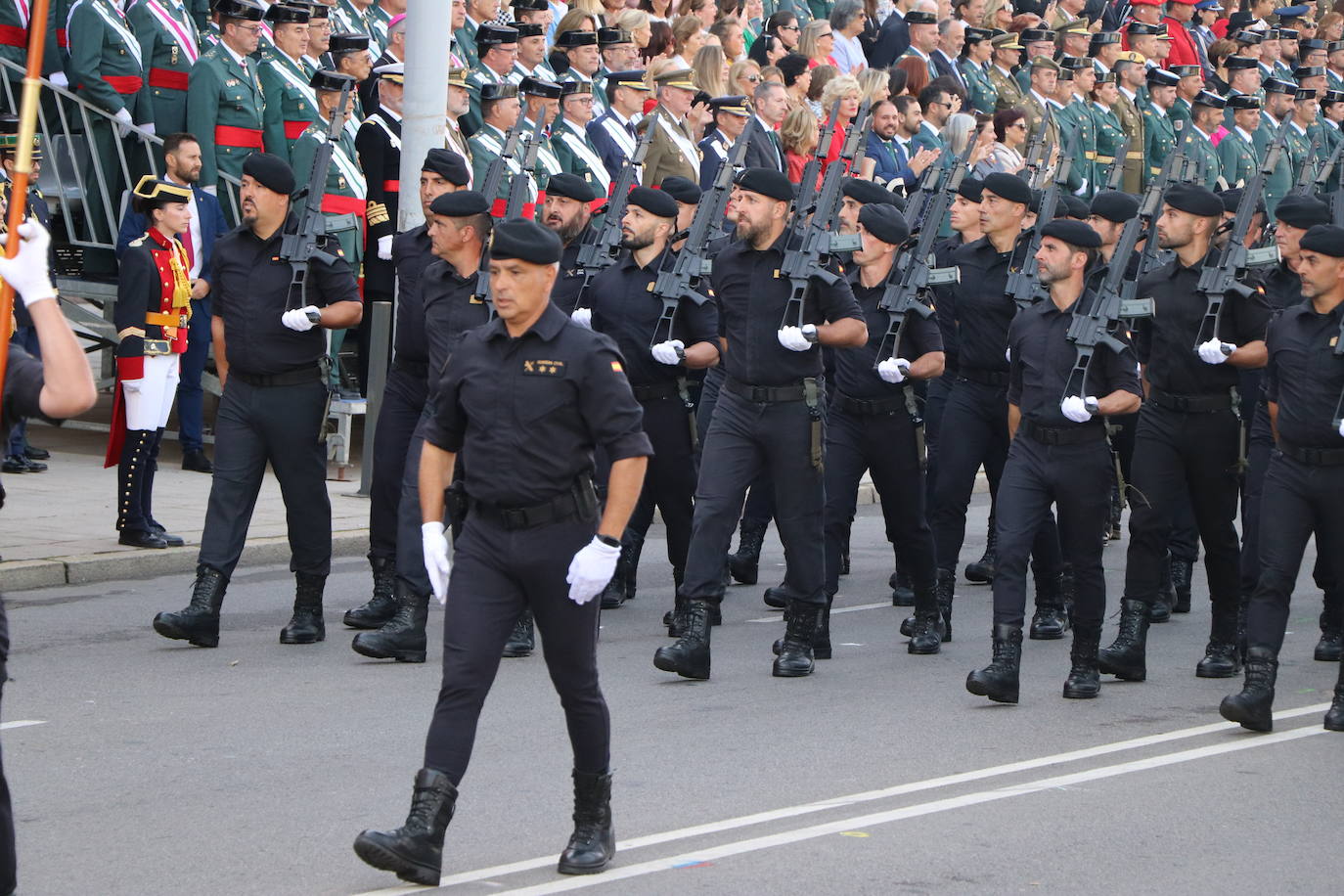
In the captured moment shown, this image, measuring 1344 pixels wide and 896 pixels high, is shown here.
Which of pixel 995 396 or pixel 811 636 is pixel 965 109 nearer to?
pixel 995 396

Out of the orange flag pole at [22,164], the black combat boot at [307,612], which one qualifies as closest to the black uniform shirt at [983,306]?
the black combat boot at [307,612]

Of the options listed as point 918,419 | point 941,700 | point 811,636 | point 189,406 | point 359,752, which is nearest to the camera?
point 359,752

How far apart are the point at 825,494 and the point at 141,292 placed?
4.15 metres

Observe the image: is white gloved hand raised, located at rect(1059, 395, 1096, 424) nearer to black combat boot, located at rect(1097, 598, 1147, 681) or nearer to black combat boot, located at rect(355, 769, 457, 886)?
black combat boot, located at rect(1097, 598, 1147, 681)

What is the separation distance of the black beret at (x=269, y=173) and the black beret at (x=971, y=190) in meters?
3.80

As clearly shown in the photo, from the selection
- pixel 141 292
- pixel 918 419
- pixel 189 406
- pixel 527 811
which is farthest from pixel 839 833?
pixel 189 406

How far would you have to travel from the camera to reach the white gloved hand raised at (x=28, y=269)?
4797 millimetres

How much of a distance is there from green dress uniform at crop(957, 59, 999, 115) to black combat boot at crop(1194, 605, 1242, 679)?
1157 cm

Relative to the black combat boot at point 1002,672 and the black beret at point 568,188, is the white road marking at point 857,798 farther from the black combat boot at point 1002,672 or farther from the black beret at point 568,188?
the black beret at point 568,188

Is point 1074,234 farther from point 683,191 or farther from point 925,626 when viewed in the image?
point 683,191

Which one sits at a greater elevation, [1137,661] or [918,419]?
[918,419]

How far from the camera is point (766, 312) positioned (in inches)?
364

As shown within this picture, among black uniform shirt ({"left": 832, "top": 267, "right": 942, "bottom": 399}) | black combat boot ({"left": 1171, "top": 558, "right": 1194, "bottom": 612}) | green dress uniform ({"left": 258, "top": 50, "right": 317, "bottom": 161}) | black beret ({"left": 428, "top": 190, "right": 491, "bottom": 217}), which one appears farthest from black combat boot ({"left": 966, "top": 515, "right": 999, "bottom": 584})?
green dress uniform ({"left": 258, "top": 50, "right": 317, "bottom": 161})

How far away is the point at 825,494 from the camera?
387 inches
